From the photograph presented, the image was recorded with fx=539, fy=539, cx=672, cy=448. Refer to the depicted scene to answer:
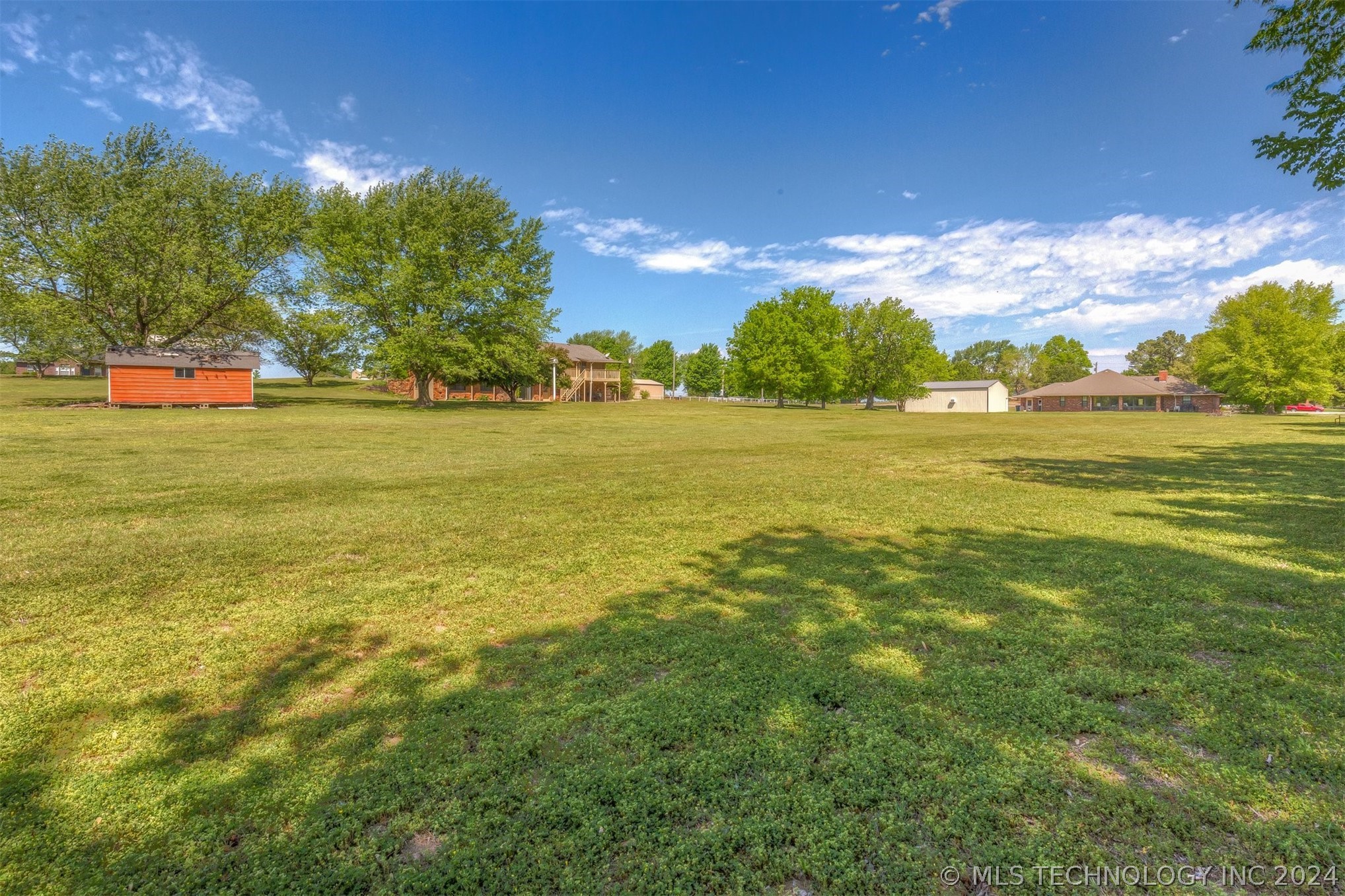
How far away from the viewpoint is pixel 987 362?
401 ft

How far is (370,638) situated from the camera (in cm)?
374

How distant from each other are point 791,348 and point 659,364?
59.4m

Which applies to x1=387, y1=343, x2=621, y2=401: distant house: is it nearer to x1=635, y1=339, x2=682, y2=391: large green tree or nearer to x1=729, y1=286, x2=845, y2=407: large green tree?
x1=729, y1=286, x2=845, y2=407: large green tree

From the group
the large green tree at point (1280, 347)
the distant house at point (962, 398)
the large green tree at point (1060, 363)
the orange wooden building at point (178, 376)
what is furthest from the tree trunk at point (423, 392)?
the large green tree at point (1060, 363)

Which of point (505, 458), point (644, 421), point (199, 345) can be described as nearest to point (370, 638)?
point (505, 458)

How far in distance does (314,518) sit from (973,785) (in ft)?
24.9

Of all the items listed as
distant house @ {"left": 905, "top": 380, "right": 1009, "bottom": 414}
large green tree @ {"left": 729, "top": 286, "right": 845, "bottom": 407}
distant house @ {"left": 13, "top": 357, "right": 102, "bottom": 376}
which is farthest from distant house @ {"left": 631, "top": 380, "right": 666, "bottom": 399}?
distant house @ {"left": 13, "top": 357, "right": 102, "bottom": 376}

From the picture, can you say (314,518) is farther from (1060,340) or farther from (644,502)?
(1060,340)

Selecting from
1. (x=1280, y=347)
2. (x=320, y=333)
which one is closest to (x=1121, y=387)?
(x=1280, y=347)

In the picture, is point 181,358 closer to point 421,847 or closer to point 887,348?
point 421,847

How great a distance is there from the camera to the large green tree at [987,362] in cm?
10900

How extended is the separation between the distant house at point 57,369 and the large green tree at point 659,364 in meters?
78.1

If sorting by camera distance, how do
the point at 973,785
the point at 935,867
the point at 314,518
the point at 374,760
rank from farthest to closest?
the point at 314,518 < the point at 374,760 < the point at 973,785 < the point at 935,867

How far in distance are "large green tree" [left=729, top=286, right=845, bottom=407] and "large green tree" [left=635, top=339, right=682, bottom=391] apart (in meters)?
52.5
